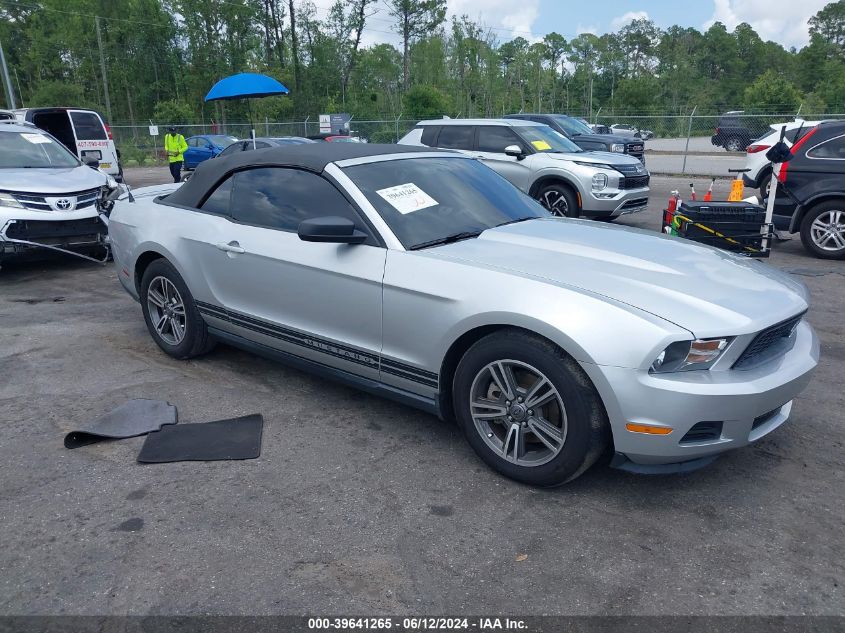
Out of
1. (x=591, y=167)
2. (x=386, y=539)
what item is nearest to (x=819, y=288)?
(x=591, y=167)

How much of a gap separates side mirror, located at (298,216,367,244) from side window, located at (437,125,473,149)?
27.4ft

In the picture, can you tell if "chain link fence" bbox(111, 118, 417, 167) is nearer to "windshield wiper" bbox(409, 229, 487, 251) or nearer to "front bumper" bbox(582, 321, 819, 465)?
"windshield wiper" bbox(409, 229, 487, 251)

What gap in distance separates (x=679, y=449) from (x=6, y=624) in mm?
2705

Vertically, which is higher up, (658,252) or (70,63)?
(70,63)

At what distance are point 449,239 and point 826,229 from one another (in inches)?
273

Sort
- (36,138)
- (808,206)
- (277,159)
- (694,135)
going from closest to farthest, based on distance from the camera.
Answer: (277,159)
(808,206)
(36,138)
(694,135)

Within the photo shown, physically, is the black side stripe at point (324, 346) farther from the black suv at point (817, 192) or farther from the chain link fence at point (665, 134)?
the chain link fence at point (665, 134)

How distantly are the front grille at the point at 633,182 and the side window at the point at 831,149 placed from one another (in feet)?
8.24

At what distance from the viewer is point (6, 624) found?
2.47 meters

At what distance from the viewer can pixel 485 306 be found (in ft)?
10.6

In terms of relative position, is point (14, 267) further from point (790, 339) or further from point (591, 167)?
point (790, 339)

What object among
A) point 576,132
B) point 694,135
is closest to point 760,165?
point 576,132

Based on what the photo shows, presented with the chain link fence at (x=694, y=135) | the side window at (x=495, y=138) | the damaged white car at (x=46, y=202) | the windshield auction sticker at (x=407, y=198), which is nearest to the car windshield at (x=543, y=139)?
the side window at (x=495, y=138)

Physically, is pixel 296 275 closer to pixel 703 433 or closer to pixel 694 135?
pixel 703 433
